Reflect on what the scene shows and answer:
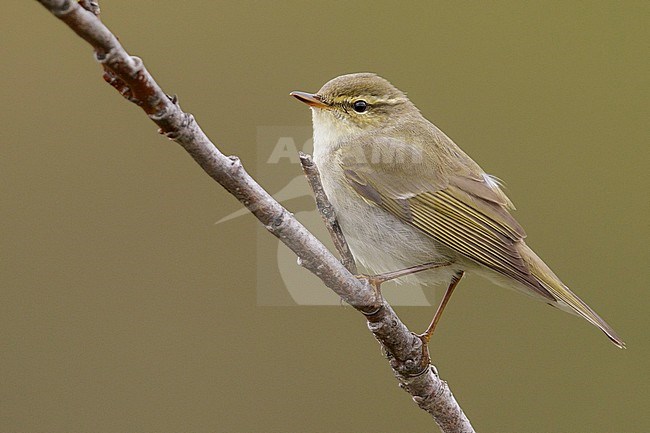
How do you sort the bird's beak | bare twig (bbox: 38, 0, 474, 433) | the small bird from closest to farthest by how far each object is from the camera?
bare twig (bbox: 38, 0, 474, 433) < the small bird < the bird's beak

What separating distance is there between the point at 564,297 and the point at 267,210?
112cm

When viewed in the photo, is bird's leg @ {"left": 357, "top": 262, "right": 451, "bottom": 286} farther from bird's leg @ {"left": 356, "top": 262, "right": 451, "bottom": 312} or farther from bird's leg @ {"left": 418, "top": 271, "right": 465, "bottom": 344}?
bird's leg @ {"left": 418, "top": 271, "right": 465, "bottom": 344}

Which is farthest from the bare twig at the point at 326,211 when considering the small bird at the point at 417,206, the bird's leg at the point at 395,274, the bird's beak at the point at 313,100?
the bird's beak at the point at 313,100

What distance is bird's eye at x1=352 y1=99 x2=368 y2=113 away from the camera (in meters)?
2.62

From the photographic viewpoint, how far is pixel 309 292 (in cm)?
274

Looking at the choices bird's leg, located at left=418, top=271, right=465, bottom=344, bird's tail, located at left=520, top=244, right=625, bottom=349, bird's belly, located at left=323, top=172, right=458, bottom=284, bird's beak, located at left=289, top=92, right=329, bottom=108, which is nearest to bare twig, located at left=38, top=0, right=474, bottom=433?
bird's leg, located at left=418, top=271, right=465, bottom=344

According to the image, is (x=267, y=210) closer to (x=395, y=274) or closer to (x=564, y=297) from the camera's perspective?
(x=395, y=274)

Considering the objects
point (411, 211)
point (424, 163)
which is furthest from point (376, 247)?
point (424, 163)

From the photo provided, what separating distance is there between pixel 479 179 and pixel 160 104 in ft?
4.72

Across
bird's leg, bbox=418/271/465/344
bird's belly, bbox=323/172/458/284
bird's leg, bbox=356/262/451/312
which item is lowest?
bird's leg, bbox=418/271/465/344

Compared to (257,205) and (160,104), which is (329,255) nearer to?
(257,205)

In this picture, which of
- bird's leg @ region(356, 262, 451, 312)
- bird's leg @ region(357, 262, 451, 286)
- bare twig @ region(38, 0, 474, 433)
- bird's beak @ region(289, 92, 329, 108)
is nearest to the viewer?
bare twig @ region(38, 0, 474, 433)

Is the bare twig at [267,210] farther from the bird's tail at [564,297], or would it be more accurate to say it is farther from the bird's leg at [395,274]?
the bird's tail at [564,297]

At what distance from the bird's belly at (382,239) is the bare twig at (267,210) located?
32 centimetres
